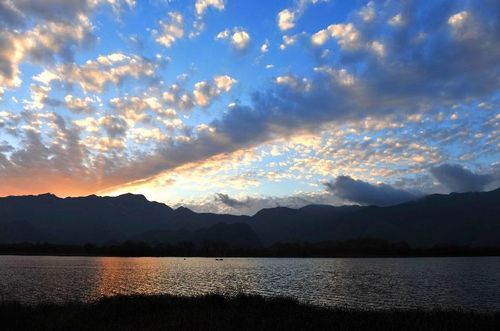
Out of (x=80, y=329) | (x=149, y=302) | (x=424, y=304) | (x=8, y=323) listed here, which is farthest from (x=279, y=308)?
(x=424, y=304)

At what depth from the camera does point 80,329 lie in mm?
30422

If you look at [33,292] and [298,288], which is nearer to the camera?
[33,292]

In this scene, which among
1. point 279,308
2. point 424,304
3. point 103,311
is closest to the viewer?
point 103,311

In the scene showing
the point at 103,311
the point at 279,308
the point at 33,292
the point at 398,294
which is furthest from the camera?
the point at 398,294

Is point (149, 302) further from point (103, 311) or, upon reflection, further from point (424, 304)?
point (424, 304)

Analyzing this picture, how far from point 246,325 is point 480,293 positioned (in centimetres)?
6725

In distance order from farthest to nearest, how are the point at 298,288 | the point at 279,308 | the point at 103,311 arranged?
the point at 298,288, the point at 279,308, the point at 103,311

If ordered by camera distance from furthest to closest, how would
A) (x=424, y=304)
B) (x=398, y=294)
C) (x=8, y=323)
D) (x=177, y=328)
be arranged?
(x=398, y=294)
(x=424, y=304)
(x=8, y=323)
(x=177, y=328)

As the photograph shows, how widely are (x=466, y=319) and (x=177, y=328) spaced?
85.1ft

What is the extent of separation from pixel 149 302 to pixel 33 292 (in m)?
40.5

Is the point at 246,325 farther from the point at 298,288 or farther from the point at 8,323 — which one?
the point at 298,288

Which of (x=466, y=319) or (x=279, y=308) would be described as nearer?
(x=466, y=319)

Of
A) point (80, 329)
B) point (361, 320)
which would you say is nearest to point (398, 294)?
point (361, 320)

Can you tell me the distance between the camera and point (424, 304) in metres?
65.6
